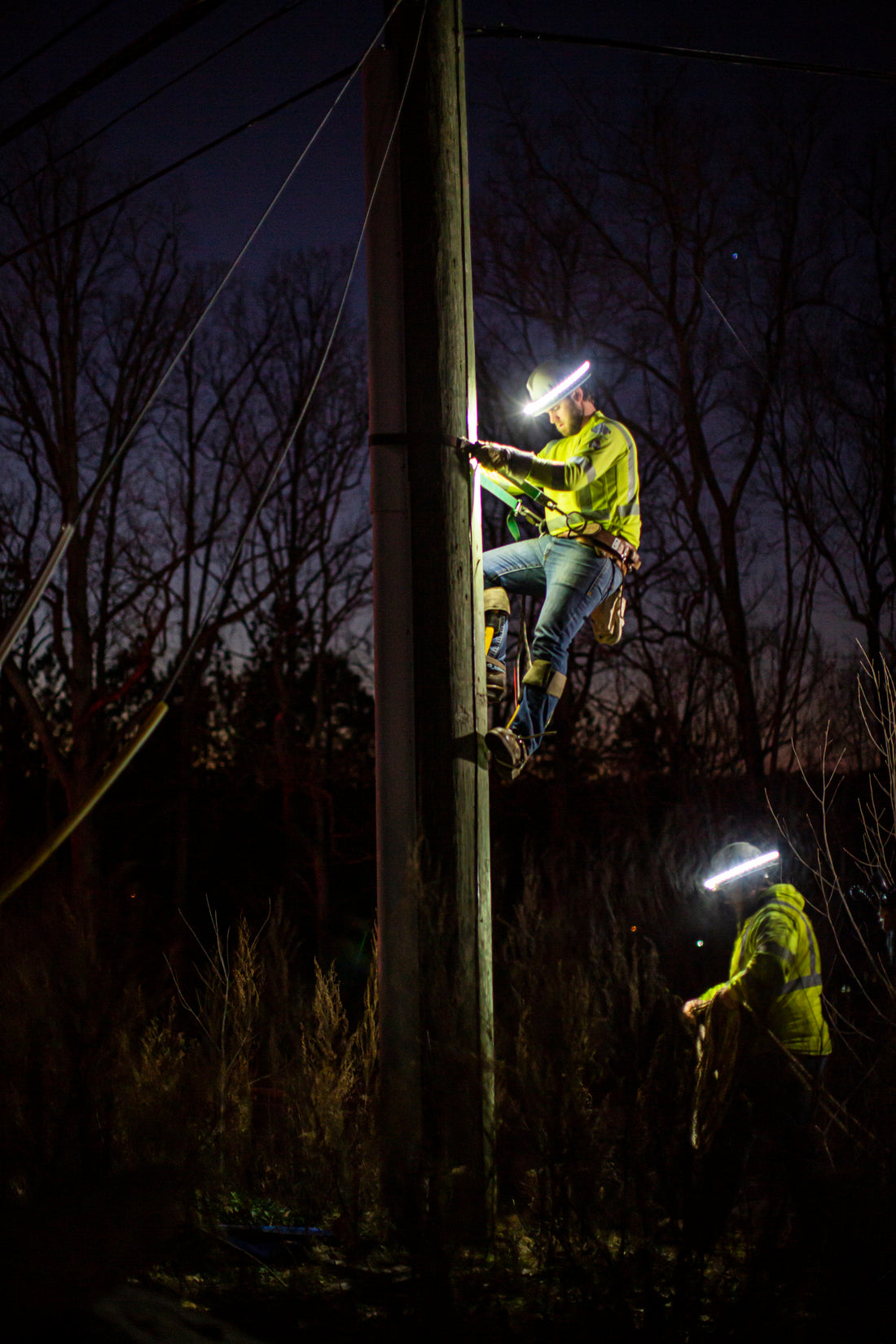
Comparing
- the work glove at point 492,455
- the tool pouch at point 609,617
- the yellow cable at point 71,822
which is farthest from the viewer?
the tool pouch at point 609,617

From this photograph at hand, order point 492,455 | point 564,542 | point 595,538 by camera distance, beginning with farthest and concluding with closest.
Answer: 1. point 564,542
2. point 595,538
3. point 492,455

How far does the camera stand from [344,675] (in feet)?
75.8

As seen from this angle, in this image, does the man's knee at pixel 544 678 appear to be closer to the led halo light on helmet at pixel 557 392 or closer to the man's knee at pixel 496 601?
the man's knee at pixel 496 601

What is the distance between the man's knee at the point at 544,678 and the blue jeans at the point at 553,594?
0.05 ft

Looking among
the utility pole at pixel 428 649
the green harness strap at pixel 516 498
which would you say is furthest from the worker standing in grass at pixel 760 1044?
the green harness strap at pixel 516 498

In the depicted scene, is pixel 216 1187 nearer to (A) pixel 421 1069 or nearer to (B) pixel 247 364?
(A) pixel 421 1069

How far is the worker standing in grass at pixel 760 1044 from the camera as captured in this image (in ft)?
11.4

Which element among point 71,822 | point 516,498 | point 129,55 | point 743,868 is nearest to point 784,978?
point 743,868

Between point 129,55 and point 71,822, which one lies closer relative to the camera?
point 71,822

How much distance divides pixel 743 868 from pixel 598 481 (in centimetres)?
Answer: 205

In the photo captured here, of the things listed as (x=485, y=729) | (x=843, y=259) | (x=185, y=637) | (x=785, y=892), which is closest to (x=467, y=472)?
(x=485, y=729)

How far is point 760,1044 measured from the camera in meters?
4.85

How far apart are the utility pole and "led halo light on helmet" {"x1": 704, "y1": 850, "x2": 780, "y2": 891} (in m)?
1.83

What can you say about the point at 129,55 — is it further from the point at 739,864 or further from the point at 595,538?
the point at 739,864
